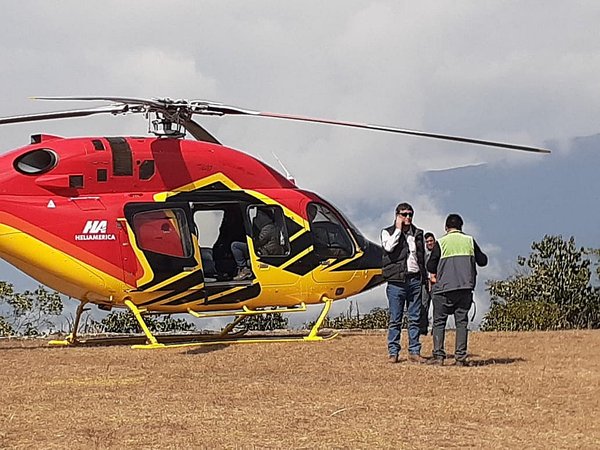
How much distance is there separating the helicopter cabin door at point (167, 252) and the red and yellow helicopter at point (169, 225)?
2 centimetres

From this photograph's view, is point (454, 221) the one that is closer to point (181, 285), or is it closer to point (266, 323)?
point (181, 285)

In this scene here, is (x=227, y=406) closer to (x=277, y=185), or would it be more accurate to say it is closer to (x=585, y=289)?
(x=277, y=185)

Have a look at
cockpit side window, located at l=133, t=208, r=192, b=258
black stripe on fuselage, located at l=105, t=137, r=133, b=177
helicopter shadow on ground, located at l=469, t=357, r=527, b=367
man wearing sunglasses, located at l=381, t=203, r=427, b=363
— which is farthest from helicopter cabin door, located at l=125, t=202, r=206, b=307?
helicopter shadow on ground, located at l=469, t=357, r=527, b=367

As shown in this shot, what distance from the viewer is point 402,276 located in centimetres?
1185

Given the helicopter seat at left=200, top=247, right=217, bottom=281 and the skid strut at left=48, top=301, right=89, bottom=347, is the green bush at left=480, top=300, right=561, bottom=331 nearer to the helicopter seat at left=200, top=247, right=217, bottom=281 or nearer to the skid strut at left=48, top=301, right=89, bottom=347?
the helicopter seat at left=200, top=247, right=217, bottom=281

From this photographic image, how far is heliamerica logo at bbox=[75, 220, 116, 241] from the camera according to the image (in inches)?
539

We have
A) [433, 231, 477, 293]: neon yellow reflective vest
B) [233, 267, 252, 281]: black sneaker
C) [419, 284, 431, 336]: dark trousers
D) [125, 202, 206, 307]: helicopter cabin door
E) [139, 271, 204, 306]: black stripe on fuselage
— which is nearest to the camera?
[433, 231, 477, 293]: neon yellow reflective vest

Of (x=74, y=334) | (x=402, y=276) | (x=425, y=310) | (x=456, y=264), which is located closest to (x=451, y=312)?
(x=456, y=264)

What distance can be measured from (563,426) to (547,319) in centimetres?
1293

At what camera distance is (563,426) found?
7.37 meters

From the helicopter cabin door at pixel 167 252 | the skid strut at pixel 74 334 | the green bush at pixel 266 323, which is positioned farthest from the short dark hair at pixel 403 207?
the green bush at pixel 266 323

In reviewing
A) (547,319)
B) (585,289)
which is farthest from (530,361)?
(585,289)

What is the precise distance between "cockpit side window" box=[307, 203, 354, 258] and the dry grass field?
2.01 meters

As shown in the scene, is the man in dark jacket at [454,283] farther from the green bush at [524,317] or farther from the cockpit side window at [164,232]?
the green bush at [524,317]
